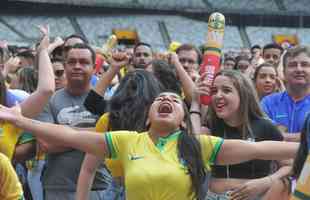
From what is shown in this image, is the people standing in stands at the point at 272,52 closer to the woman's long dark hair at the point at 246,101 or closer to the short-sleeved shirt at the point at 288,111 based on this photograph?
the short-sleeved shirt at the point at 288,111

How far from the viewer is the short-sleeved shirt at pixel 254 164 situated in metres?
4.33

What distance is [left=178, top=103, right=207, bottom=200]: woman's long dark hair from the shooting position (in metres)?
3.75

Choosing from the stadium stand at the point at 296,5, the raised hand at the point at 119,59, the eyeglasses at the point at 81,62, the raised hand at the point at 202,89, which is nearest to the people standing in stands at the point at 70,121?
the eyeglasses at the point at 81,62

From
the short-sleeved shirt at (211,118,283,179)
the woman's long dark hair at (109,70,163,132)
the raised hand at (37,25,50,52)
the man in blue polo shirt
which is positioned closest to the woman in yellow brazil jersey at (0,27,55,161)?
the raised hand at (37,25,50,52)

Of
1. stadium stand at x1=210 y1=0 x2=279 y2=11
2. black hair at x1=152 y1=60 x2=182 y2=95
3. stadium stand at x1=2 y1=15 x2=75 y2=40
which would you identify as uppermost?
black hair at x1=152 y1=60 x2=182 y2=95

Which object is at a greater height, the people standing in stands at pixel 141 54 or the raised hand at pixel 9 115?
the raised hand at pixel 9 115

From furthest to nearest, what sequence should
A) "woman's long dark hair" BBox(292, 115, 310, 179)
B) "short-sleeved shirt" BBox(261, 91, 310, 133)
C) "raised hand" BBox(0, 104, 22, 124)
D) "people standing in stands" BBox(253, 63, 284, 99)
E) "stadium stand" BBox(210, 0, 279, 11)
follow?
1. "stadium stand" BBox(210, 0, 279, 11)
2. "people standing in stands" BBox(253, 63, 284, 99)
3. "short-sleeved shirt" BBox(261, 91, 310, 133)
4. "raised hand" BBox(0, 104, 22, 124)
5. "woman's long dark hair" BBox(292, 115, 310, 179)

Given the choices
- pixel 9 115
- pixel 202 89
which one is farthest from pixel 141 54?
pixel 9 115

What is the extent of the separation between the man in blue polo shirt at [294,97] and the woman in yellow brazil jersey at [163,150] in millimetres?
1333

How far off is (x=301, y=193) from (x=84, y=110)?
117 inches

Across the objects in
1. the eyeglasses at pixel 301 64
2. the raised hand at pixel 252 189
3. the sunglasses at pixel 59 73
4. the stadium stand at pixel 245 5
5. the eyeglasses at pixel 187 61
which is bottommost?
the stadium stand at pixel 245 5

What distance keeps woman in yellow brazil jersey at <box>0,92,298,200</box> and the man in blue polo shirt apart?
1333 millimetres

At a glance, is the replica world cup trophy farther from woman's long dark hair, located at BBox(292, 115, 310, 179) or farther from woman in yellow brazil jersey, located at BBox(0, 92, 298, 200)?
woman's long dark hair, located at BBox(292, 115, 310, 179)

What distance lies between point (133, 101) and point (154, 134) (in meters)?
0.54
